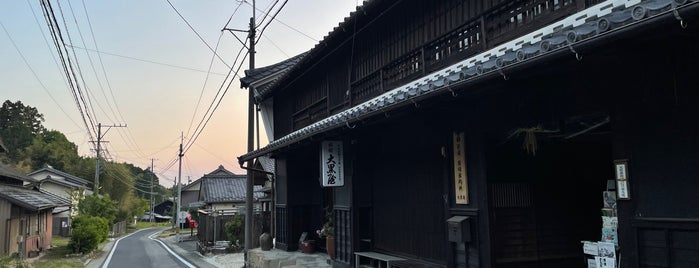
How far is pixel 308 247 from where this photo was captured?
15.5 m

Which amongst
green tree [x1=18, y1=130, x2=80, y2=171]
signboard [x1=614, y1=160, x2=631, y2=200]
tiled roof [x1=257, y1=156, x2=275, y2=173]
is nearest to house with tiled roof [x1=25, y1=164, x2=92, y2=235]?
green tree [x1=18, y1=130, x2=80, y2=171]

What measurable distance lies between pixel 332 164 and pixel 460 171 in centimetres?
465

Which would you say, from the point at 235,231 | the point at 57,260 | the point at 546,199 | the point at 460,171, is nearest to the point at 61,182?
the point at 57,260

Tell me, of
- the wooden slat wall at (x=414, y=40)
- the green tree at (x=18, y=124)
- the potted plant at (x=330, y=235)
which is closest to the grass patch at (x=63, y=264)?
the potted plant at (x=330, y=235)

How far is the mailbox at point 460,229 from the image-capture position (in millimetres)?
7068

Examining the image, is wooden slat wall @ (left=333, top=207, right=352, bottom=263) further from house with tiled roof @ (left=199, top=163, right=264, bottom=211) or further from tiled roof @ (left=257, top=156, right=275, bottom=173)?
house with tiled roof @ (left=199, top=163, right=264, bottom=211)

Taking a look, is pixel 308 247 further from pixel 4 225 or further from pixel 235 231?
pixel 4 225

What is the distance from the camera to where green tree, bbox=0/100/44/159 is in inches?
2854

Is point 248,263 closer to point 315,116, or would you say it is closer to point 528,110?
point 315,116

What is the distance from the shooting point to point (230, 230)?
80.2 ft

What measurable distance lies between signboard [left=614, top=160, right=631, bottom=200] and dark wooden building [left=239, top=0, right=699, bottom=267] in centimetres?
2

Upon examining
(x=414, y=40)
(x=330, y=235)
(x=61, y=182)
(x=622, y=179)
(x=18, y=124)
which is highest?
(x=18, y=124)

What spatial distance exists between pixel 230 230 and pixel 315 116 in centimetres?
1223

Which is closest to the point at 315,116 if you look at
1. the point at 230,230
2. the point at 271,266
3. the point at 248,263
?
the point at 271,266
